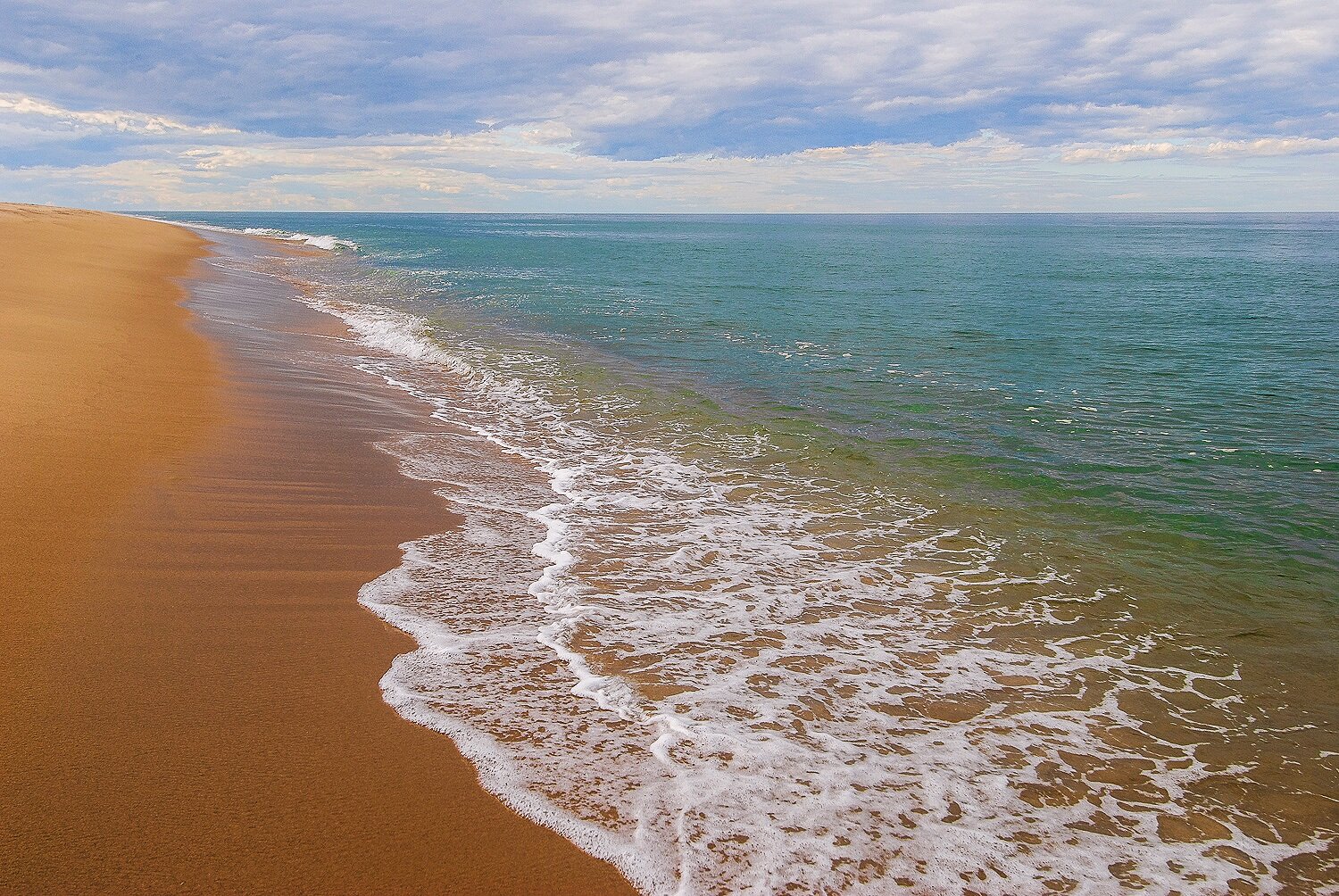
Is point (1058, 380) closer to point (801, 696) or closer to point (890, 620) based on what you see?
point (890, 620)

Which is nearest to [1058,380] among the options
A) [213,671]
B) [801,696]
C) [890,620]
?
[890,620]

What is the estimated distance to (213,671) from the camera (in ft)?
15.4

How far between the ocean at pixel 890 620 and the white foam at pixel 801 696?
2 centimetres

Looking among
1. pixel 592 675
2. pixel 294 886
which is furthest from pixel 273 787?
pixel 592 675

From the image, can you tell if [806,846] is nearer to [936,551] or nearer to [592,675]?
[592,675]

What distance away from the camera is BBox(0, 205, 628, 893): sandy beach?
11.1 feet

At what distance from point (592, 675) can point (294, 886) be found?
2.21m

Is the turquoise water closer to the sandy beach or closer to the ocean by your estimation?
the ocean

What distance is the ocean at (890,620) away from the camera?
3910 millimetres

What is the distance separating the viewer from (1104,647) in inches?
232

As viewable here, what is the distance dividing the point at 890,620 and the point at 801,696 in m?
1.46

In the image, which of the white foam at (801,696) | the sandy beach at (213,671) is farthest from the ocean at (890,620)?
the sandy beach at (213,671)

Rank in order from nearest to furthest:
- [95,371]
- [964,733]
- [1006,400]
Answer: [964,733], [95,371], [1006,400]

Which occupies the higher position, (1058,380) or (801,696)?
(1058,380)
